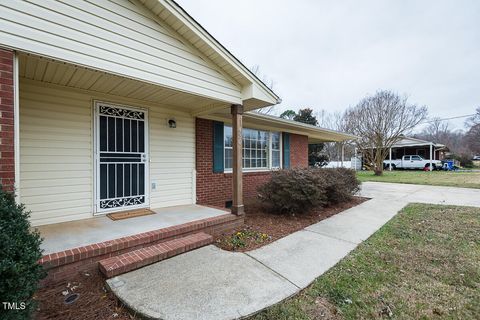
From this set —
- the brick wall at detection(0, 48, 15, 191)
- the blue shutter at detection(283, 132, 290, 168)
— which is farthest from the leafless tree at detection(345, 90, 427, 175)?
the brick wall at detection(0, 48, 15, 191)

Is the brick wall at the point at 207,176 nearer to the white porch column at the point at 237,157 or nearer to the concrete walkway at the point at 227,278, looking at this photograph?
the white porch column at the point at 237,157

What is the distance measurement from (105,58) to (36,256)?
95.0 inches

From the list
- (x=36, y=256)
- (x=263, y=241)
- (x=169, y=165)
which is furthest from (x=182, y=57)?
(x=263, y=241)

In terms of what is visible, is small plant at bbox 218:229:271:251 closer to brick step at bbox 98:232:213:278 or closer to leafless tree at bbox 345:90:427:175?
brick step at bbox 98:232:213:278

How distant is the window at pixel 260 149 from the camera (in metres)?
7.74

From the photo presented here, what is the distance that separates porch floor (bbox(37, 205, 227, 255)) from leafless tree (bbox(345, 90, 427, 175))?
55.1ft

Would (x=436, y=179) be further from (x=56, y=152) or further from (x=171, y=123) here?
(x=56, y=152)

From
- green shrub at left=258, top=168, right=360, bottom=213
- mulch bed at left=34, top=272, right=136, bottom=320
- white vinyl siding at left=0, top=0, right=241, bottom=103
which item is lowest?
mulch bed at left=34, top=272, right=136, bottom=320

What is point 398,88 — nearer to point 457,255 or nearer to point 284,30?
point 284,30

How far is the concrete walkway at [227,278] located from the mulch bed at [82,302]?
11cm

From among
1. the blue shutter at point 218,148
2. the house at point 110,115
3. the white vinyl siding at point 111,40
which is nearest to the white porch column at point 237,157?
the house at point 110,115

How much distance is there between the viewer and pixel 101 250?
2.87 meters

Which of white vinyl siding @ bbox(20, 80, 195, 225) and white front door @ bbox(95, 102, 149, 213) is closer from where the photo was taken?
white vinyl siding @ bbox(20, 80, 195, 225)

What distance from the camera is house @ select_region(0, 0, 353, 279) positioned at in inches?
100.0
